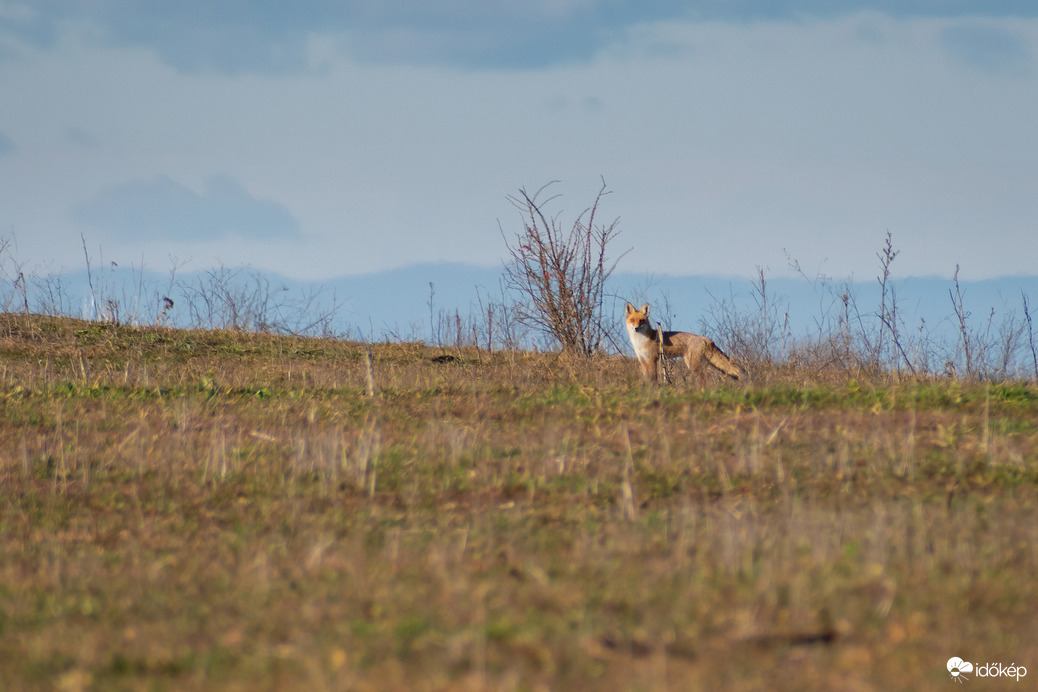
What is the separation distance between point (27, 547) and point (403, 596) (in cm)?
316

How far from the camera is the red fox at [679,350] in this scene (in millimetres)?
13891

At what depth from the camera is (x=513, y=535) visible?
6.09 meters

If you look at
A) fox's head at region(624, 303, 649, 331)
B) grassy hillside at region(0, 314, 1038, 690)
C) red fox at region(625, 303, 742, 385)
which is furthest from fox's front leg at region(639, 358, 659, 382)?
grassy hillside at region(0, 314, 1038, 690)

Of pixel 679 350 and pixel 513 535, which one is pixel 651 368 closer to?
pixel 679 350

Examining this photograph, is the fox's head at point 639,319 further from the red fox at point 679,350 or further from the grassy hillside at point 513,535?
the grassy hillside at point 513,535

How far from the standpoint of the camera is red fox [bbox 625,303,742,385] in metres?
13.9

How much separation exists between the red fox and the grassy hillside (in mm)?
2496

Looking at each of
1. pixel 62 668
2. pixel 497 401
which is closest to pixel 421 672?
pixel 62 668

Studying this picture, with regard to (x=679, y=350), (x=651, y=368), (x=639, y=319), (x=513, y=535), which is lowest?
(x=513, y=535)

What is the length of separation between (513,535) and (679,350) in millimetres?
8353

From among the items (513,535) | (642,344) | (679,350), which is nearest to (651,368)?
(642,344)

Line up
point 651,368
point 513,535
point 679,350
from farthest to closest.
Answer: point 679,350, point 651,368, point 513,535

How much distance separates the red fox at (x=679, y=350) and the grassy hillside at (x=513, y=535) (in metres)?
2.50

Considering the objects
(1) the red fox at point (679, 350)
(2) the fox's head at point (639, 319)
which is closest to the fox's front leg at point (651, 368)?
(1) the red fox at point (679, 350)
